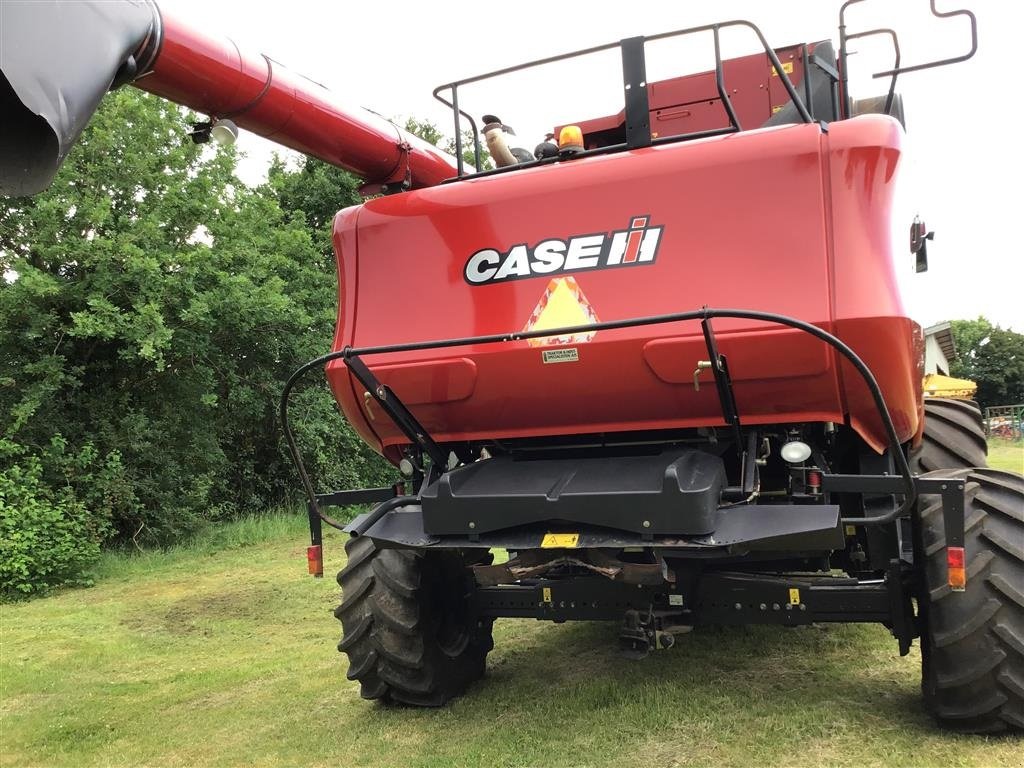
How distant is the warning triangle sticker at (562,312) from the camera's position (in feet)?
11.7

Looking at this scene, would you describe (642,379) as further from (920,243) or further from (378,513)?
(920,243)

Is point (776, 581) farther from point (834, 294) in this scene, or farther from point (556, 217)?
point (556, 217)

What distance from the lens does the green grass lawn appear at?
359 cm

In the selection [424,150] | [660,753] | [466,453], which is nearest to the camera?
[660,753]

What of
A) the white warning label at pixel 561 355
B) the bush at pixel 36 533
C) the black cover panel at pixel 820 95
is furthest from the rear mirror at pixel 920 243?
the bush at pixel 36 533

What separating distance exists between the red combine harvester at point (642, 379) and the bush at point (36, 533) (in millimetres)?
5787

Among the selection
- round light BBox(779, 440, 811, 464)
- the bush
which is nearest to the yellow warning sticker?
round light BBox(779, 440, 811, 464)

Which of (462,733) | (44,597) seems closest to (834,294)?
(462,733)

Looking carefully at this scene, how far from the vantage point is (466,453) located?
14.3 feet

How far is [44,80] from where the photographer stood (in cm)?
253

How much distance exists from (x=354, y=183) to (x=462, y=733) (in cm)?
1491

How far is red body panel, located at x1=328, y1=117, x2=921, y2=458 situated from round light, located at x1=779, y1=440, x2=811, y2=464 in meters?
0.12

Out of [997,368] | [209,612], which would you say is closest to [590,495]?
[209,612]

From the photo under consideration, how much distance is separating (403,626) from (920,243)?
3.38 m
